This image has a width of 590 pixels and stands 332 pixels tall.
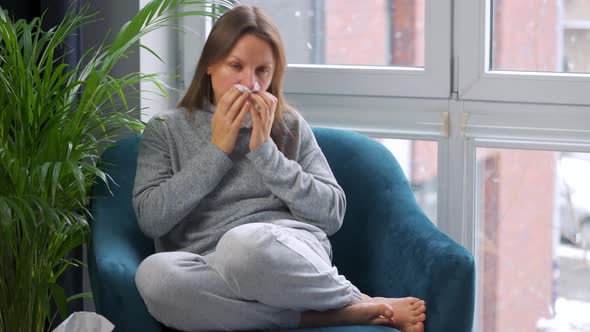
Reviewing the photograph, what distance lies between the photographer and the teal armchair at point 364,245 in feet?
6.54

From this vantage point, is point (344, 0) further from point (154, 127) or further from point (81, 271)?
point (81, 271)

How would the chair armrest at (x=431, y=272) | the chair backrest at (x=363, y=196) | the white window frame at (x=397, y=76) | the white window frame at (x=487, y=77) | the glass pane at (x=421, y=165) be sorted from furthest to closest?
the glass pane at (x=421, y=165)
the white window frame at (x=397, y=76)
the white window frame at (x=487, y=77)
the chair backrest at (x=363, y=196)
the chair armrest at (x=431, y=272)

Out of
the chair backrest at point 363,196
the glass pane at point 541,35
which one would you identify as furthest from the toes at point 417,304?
the glass pane at point 541,35

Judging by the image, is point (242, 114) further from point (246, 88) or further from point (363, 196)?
point (363, 196)

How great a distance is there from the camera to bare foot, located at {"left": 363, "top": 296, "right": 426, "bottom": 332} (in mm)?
2020

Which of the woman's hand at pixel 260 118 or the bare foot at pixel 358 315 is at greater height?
the woman's hand at pixel 260 118

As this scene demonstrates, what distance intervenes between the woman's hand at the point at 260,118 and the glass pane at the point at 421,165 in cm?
65

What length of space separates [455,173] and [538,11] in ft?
1.61

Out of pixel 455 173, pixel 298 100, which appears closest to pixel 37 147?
pixel 298 100

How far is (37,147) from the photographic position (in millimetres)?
2135

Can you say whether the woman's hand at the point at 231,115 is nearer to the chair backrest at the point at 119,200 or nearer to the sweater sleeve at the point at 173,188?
the sweater sleeve at the point at 173,188

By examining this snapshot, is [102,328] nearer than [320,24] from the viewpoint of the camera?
Yes

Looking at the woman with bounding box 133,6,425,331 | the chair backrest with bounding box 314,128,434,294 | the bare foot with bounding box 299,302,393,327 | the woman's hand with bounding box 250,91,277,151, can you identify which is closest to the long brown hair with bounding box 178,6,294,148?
the woman with bounding box 133,6,425,331

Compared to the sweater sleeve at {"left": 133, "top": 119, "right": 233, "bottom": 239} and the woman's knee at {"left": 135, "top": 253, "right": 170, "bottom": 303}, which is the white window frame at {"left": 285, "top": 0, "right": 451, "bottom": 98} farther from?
the woman's knee at {"left": 135, "top": 253, "right": 170, "bottom": 303}
